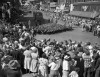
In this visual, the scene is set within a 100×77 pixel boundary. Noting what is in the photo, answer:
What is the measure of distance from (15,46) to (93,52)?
4099 millimetres

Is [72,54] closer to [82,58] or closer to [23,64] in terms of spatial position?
[82,58]

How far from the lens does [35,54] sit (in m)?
8.20

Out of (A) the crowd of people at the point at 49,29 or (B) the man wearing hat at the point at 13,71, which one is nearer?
(B) the man wearing hat at the point at 13,71

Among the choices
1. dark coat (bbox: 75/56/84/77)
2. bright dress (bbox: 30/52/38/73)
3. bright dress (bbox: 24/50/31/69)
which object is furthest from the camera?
bright dress (bbox: 24/50/31/69)

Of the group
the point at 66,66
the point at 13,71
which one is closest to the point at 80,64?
the point at 66,66

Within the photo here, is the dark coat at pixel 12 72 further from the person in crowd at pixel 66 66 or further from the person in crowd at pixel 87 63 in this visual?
the person in crowd at pixel 87 63

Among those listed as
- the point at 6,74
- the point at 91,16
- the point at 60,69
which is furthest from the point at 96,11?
the point at 6,74

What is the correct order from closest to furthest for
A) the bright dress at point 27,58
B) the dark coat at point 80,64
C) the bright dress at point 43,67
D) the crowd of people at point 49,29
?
1. the bright dress at point 43,67
2. the dark coat at point 80,64
3. the bright dress at point 27,58
4. the crowd of people at point 49,29

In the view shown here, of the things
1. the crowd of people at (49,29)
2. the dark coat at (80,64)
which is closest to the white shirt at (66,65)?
the dark coat at (80,64)

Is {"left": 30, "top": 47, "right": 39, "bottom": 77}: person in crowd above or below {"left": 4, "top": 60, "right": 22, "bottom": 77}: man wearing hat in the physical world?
below

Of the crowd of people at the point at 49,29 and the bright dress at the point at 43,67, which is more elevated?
the bright dress at the point at 43,67

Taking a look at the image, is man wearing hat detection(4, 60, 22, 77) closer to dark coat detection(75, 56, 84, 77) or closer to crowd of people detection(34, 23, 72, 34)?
dark coat detection(75, 56, 84, 77)

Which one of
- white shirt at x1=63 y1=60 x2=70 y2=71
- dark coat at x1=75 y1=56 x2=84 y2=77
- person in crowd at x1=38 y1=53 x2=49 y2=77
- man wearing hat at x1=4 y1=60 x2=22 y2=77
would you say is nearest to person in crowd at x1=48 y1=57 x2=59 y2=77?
white shirt at x1=63 y1=60 x2=70 y2=71

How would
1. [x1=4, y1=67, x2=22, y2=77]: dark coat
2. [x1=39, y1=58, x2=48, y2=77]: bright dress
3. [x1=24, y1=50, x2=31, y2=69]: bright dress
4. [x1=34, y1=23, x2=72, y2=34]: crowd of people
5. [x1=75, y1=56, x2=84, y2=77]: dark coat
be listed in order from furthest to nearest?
[x1=34, y1=23, x2=72, y2=34]: crowd of people
[x1=24, y1=50, x2=31, y2=69]: bright dress
[x1=75, y1=56, x2=84, y2=77]: dark coat
[x1=39, y1=58, x2=48, y2=77]: bright dress
[x1=4, y1=67, x2=22, y2=77]: dark coat
